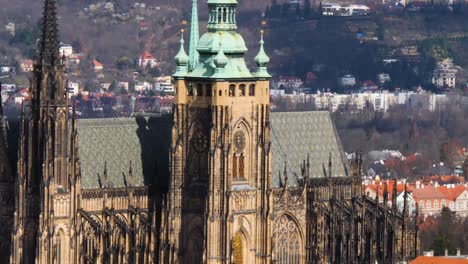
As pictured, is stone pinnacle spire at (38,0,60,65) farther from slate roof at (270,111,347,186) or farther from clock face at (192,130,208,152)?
slate roof at (270,111,347,186)

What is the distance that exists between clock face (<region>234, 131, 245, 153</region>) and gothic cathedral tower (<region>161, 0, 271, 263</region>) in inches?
2.1

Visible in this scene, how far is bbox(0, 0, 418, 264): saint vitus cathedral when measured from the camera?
123938 millimetres

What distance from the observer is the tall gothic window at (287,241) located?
438 feet

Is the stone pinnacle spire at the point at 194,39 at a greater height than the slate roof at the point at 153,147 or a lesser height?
greater

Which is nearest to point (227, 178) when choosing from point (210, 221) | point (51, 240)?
point (210, 221)

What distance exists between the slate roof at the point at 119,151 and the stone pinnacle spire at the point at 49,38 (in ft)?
16.0

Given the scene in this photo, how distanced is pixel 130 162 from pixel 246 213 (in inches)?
267

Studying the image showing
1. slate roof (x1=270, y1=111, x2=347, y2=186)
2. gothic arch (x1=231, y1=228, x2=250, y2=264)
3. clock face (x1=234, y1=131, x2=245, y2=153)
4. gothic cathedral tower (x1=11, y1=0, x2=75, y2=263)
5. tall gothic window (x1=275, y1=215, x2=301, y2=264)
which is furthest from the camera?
slate roof (x1=270, y1=111, x2=347, y2=186)

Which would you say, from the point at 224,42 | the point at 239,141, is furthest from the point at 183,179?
the point at 224,42

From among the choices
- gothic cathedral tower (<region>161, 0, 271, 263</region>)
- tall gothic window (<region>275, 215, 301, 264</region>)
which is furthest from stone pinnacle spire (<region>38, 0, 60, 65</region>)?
tall gothic window (<region>275, 215, 301, 264</region>)

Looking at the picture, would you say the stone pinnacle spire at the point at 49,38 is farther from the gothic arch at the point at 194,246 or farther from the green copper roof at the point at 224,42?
the gothic arch at the point at 194,246

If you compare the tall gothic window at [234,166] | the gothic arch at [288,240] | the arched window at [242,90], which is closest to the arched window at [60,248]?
the tall gothic window at [234,166]

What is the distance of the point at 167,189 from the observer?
130 meters

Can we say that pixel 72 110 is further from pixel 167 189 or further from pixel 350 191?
pixel 350 191
